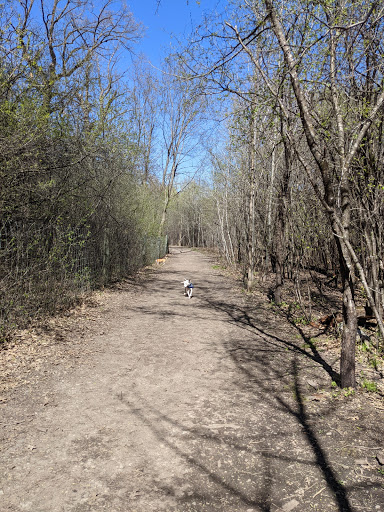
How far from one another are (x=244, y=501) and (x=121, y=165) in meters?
11.2

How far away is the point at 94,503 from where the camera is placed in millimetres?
2549

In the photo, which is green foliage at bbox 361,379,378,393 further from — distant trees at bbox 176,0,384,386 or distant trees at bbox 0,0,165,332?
distant trees at bbox 0,0,165,332

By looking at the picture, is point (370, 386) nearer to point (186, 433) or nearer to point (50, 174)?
point (186, 433)

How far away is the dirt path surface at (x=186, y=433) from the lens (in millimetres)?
2688

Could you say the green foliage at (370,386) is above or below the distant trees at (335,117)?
below

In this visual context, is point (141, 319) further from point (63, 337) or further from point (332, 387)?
point (332, 387)

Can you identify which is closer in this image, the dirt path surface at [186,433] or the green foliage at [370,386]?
the dirt path surface at [186,433]

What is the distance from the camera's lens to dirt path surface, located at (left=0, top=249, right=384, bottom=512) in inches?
106

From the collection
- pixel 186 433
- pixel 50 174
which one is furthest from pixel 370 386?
pixel 50 174

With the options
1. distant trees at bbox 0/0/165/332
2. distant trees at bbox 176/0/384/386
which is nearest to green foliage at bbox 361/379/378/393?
distant trees at bbox 176/0/384/386

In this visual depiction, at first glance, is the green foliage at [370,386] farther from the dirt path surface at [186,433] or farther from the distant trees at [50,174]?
the distant trees at [50,174]

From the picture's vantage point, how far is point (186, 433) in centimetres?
358

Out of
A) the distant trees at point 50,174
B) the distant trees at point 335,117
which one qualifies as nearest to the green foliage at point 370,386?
the distant trees at point 335,117

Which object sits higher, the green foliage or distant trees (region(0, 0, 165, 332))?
distant trees (region(0, 0, 165, 332))
